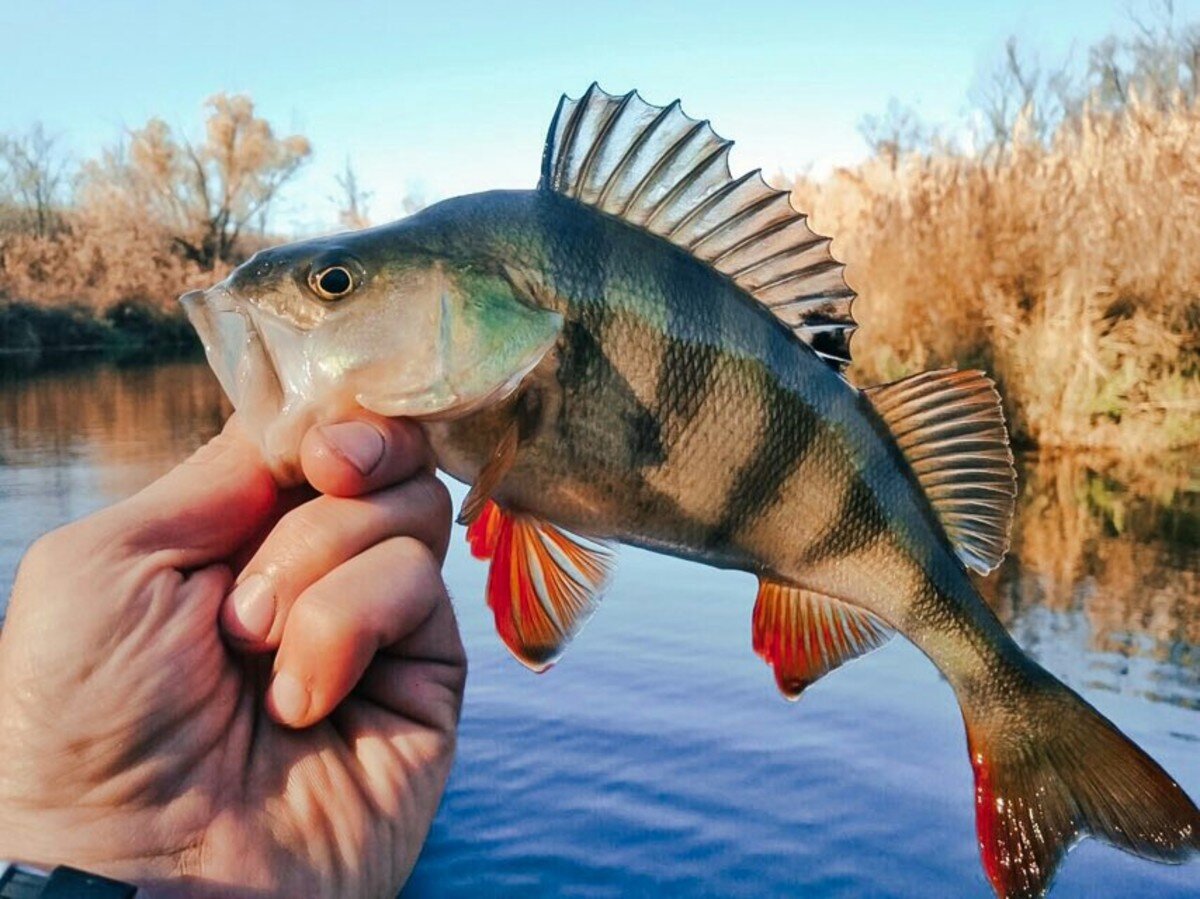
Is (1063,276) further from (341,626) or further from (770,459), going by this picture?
(341,626)

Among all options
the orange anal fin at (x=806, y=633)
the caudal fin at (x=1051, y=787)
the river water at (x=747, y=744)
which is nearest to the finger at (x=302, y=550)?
the orange anal fin at (x=806, y=633)

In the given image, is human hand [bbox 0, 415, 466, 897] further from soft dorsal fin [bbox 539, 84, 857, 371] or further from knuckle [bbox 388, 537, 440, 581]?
soft dorsal fin [bbox 539, 84, 857, 371]

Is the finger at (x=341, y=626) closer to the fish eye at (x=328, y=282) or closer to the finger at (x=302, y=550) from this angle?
the finger at (x=302, y=550)

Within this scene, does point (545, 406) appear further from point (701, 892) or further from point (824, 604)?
point (701, 892)

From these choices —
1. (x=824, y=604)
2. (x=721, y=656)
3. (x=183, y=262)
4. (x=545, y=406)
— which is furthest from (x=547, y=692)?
(x=183, y=262)

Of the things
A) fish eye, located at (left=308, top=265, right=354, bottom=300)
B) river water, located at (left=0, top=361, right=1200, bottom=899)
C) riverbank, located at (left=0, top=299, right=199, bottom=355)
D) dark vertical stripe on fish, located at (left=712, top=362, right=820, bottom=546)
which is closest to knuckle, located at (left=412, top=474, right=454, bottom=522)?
fish eye, located at (left=308, top=265, right=354, bottom=300)

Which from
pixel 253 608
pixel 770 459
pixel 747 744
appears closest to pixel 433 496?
→ pixel 253 608
